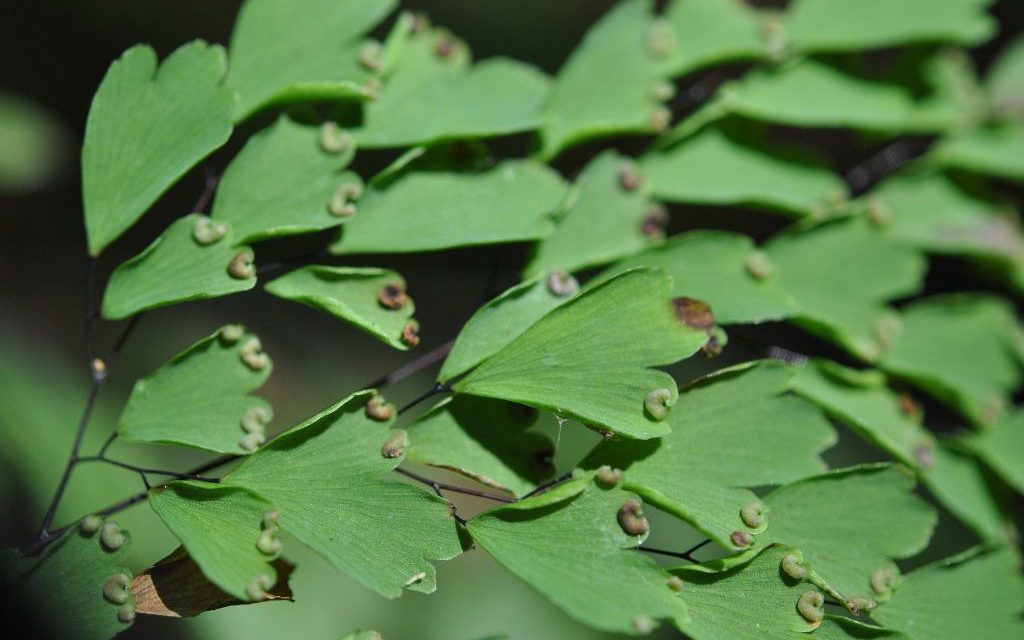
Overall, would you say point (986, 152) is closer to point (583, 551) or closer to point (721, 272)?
point (721, 272)

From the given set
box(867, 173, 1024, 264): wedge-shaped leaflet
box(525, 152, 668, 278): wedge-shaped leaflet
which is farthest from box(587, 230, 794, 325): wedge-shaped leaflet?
box(867, 173, 1024, 264): wedge-shaped leaflet

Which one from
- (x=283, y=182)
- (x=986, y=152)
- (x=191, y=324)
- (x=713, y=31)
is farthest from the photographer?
(x=191, y=324)

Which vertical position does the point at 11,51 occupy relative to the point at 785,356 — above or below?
above

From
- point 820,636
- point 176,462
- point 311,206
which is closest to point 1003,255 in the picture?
point 820,636

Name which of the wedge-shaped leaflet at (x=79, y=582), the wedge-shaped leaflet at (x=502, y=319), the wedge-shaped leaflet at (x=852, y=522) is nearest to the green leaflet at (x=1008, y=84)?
the wedge-shaped leaflet at (x=852, y=522)

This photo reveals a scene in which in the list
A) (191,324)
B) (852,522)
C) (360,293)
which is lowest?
(191,324)

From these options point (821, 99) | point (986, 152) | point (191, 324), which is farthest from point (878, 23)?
point (191, 324)

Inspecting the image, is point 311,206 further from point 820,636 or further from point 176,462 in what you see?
point 176,462
